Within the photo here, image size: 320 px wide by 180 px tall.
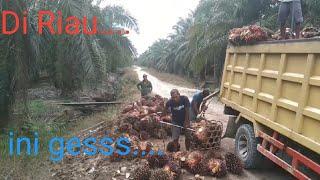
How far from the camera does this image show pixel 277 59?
5.59 metres

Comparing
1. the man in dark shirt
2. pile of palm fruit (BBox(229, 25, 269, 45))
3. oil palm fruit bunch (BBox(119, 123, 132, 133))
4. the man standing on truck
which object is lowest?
oil palm fruit bunch (BBox(119, 123, 132, 133))

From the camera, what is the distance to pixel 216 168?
6246 millimetres

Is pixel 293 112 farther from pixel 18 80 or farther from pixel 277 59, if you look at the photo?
pixel 18 80

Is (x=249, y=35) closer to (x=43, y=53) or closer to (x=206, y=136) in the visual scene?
(x=206, y=136)

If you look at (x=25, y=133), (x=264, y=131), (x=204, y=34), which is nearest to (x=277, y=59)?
(x=264, y=131)

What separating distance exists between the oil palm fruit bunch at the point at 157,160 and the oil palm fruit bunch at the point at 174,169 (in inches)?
6.9

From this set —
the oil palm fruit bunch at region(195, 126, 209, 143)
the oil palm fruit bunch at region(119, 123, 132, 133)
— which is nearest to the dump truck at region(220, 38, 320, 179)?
the oil palm fruit bunch at region(195, 126, 209, 143)

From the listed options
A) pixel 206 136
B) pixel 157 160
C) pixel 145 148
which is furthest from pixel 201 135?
pixel 157 160

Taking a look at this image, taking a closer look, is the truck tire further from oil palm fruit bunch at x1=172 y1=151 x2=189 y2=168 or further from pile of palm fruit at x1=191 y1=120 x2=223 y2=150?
oil palm fruit bunch at x1=172 y1=151 x2=189 y2=168

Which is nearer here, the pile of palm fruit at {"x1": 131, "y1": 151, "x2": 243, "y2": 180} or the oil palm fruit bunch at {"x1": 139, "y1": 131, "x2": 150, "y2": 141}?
the pile of palm fruit at {"x1": 131, "y1": 151, "x2": 243, "y2": 180}

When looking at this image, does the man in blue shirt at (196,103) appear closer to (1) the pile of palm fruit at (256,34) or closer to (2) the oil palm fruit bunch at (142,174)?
(1) the pile of palm fruit at (256,34)

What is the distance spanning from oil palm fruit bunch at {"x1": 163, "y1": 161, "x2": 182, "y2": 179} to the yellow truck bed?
4.94 feet

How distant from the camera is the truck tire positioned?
20.8 ft

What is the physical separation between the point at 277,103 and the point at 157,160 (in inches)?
90.3
